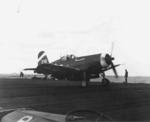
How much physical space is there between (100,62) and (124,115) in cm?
1357

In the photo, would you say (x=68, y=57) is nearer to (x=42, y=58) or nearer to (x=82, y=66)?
(x=82, y=66)

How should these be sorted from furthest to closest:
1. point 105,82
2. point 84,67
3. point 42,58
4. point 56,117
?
point 42,58 → point 84,67 → point 105,82 → point 56,117

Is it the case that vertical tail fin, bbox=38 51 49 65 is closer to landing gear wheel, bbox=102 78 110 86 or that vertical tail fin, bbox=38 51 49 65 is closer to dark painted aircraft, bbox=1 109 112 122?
landing gear wheel, bbox=102 78 110 86

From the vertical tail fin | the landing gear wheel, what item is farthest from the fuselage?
the vertical tail fin

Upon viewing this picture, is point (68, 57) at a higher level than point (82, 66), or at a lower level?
higher

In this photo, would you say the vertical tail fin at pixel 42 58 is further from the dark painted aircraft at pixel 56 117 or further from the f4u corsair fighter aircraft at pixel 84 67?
the dark painted aircraft at pixel 56 117

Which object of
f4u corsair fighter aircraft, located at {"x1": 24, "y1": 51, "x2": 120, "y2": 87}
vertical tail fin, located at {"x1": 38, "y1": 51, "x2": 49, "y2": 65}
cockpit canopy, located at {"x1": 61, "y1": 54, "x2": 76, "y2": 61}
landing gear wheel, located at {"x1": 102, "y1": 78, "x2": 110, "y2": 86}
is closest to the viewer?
f4u corsair fighter aircraft, located at {"x1": 24, "y1": 51, "x2": 120, "y2": 87}

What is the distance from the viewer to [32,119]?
4.87m

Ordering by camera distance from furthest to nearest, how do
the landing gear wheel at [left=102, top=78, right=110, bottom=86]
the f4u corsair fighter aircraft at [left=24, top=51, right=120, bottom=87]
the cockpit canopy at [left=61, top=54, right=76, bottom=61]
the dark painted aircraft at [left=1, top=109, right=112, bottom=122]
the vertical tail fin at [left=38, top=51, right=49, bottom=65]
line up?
the vertical tail fin at [left=38, top=51, right=49, bottom=65] < the cockpit canopy at [left=61, top=54, right=76, bottom=61] < the landing gear wheel at [left=102, top=78, right=110, bottom=86] < the f4u corsair fighter aircraft at [left=24, top=51, right=120, bottom=87] < the dark painted aircraft at [left=1, top=109, right=112, bottom=122]

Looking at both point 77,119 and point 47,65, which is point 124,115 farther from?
point 47,65

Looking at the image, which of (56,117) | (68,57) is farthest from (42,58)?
(56,117)

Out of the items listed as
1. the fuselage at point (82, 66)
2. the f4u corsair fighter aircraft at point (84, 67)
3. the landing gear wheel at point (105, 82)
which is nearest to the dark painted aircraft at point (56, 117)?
the f4u corsair fighter aircraft at point (84, 67)

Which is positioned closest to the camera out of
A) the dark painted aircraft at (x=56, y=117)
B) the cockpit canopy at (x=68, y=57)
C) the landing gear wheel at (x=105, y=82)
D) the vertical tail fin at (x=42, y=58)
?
the dark painted aircraft at (x=56, y=117)

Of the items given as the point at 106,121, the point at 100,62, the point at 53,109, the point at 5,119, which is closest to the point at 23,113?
the point at 5,119
